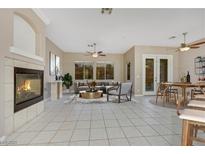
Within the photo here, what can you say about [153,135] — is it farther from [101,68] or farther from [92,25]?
[101,68]

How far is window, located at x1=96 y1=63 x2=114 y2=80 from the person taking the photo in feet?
32.3

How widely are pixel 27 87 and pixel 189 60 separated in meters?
7.60

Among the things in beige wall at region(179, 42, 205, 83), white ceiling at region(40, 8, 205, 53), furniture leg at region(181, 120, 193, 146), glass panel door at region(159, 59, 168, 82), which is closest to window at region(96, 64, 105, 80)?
glass panel door at region(159, 59, 168, 82)

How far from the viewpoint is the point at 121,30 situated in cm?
501

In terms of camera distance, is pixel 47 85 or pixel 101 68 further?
pixel 101 68

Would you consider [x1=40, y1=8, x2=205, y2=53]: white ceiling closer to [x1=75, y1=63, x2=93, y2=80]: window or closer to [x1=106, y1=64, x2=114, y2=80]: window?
[x1=75, y1=63, x2=93, y2=80]: window

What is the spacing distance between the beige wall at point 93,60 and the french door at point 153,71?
2.77m

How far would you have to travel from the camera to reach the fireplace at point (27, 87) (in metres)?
2.60

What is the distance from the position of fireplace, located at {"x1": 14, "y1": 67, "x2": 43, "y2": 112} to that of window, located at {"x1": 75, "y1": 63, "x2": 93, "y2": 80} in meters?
5.88

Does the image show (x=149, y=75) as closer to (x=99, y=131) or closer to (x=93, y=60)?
(x=93, y=60)
